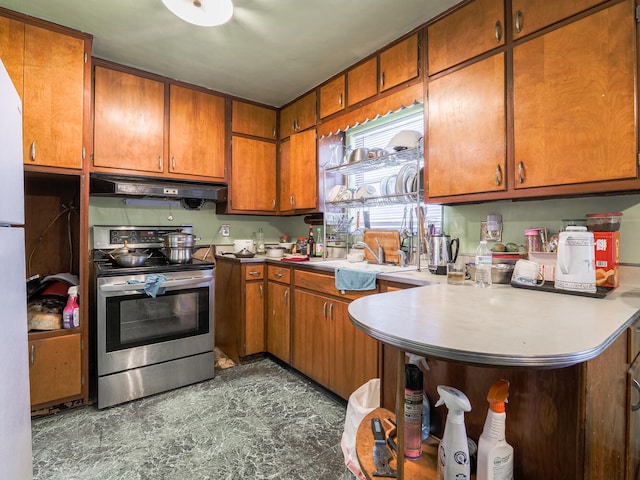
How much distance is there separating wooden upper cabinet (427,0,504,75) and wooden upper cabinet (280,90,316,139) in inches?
48.0

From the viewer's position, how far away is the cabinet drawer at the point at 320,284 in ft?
6.55

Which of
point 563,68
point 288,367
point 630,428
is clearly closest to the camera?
point 630,428

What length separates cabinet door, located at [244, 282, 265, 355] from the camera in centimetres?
277

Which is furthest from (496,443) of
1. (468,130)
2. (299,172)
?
(299,172)

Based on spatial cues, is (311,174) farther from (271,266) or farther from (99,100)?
(99,100)

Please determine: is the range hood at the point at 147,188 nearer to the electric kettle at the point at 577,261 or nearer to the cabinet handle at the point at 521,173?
the cabinet handle at the point at 521,173

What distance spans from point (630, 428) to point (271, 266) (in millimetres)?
2291

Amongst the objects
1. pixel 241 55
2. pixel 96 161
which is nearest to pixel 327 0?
pixel 241 55

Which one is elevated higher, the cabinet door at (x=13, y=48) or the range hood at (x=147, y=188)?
the cabinet door at (x=13, y=48)

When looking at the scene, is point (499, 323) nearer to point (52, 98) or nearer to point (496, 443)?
point (496, 443)

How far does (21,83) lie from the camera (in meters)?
1.93

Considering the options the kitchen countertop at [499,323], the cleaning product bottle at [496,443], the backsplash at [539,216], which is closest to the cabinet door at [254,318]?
the backsplash at [539,216]

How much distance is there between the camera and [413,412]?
3.03 feet

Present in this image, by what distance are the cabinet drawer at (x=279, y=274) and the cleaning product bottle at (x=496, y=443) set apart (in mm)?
1899
